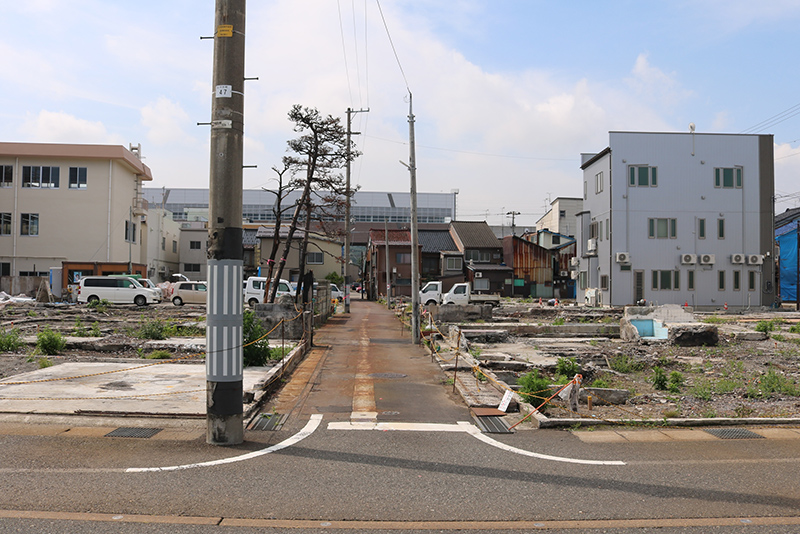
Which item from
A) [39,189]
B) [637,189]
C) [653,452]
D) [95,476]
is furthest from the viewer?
[39,189]

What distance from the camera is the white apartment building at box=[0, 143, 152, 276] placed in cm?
4322

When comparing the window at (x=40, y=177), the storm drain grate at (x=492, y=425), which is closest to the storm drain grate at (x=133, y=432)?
the storm drain grate at (x=492, y=425)

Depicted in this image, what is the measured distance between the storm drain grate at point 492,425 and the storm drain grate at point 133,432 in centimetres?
412

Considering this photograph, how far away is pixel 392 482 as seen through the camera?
541 cm

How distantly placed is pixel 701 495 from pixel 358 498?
3.03 metres

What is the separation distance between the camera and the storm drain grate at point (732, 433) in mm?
7348

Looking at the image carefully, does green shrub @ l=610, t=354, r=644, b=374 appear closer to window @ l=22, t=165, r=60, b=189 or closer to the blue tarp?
the blue tarp

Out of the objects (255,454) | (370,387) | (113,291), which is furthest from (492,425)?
(113,291)

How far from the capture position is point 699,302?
37219 mm

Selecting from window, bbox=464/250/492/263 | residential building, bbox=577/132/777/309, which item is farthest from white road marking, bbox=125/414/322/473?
window, bbox=464/250/492/263

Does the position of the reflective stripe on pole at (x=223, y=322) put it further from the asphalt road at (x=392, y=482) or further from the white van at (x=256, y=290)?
the white van at (x=256, y=290)

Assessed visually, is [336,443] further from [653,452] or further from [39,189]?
[39,189]

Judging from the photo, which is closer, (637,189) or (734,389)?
(734,389)

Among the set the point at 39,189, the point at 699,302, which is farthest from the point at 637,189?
the point at 39,189
